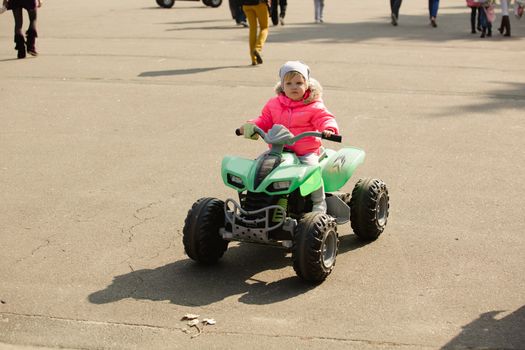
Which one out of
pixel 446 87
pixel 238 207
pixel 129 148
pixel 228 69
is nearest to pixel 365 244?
pixel 238 207

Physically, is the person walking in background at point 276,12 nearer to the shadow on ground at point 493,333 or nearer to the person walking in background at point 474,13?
the person walking in background at point 474,13

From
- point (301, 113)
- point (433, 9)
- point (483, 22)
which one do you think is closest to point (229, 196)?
point (301, 113)

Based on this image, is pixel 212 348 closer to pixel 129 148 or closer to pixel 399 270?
pixel 399 270

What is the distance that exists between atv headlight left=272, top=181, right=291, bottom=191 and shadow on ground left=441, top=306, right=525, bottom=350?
1.54 meters

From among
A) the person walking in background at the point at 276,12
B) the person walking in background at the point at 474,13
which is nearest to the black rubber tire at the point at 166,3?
the person walking in background at the point at 276,12

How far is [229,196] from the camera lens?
8.95 m

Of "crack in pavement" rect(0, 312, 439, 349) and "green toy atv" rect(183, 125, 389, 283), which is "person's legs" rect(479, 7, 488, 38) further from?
"crack in pavement" rect(0, 312, 439, 349)

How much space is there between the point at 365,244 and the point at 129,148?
13.7 feet

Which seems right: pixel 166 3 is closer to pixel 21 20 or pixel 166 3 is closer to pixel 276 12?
pixel 276 12

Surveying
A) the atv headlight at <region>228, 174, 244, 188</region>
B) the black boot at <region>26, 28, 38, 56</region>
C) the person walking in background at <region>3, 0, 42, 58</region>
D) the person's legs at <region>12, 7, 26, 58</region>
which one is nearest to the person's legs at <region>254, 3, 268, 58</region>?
the person walking in background at <region>3, 0, 42, 58</region>

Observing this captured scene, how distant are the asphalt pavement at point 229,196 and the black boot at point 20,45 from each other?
383 mm

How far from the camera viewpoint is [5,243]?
7.64 meters

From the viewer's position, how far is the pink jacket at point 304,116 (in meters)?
7.21

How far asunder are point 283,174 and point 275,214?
28 cm
